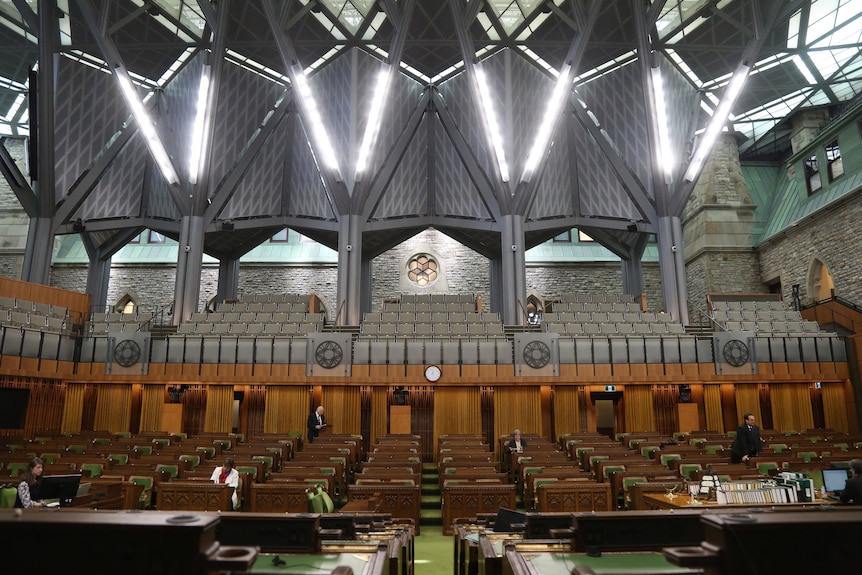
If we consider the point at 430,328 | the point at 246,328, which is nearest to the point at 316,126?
the point at 246,328

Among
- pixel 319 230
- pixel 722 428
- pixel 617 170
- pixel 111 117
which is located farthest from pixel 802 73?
pixel 111 117

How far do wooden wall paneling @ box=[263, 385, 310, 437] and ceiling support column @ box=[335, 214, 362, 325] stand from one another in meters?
3.77

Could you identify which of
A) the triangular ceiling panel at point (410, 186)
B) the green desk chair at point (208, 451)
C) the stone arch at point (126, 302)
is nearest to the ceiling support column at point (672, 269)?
the triangular ceiling panel at point (410, 186)

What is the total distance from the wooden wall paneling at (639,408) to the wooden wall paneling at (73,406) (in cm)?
1503

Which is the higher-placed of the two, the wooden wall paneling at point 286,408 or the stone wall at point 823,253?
the stone wall at point 823,253

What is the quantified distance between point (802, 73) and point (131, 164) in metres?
25.6

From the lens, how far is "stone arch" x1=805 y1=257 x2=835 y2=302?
1997 centimetres

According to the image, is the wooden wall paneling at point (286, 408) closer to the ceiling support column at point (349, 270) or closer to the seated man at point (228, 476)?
the ceiling support column at point (349, 270)

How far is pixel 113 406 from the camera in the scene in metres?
15.6

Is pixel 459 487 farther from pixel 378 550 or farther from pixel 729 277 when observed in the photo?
pixel 729 277

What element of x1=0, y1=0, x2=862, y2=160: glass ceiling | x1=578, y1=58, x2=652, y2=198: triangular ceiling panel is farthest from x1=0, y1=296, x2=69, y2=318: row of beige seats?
x1=578, y1=58, x2=652, y2=198: triangular ceiling panel

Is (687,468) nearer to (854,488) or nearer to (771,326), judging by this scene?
(854,488)

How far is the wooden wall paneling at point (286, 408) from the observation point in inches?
595

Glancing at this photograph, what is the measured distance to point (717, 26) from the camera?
2014cm
